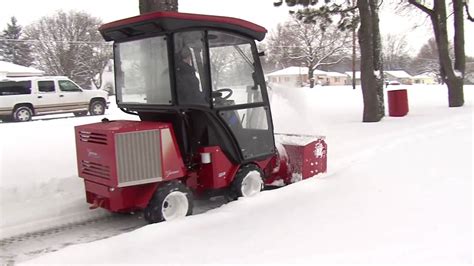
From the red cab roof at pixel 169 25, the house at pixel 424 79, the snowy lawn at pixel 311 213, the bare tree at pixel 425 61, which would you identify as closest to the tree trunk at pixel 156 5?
the red cab roof at pixel 169 25

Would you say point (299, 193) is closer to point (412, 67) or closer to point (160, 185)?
point (160, 185)

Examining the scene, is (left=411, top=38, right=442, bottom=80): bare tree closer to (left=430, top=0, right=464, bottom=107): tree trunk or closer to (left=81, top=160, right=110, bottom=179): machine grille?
(left=430, top=0, right=464, bottom=107): tree trunk

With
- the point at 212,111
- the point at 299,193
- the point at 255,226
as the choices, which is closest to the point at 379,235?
the point at 255,226

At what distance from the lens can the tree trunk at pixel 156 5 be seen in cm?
734

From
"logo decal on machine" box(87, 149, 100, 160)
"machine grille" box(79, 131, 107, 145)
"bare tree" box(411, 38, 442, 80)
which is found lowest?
"logo decal on machine" box(87, 149, 100, 160)

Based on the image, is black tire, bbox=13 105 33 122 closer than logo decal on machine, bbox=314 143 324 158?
No

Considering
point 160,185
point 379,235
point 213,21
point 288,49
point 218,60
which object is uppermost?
point 288,49

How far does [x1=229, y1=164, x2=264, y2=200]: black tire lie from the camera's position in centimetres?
564

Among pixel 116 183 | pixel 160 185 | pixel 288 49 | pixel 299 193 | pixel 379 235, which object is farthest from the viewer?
pixel 288 49

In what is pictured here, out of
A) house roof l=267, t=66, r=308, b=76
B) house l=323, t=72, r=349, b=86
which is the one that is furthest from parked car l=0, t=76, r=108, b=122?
house l=323, t=72, r=349, b=86

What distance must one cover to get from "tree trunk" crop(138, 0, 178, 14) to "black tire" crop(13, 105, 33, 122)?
1305cm

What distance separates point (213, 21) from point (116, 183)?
1.99 metres

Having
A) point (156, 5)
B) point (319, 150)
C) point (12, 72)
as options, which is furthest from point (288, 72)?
point (12, 72)

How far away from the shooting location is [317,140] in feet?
21.6
